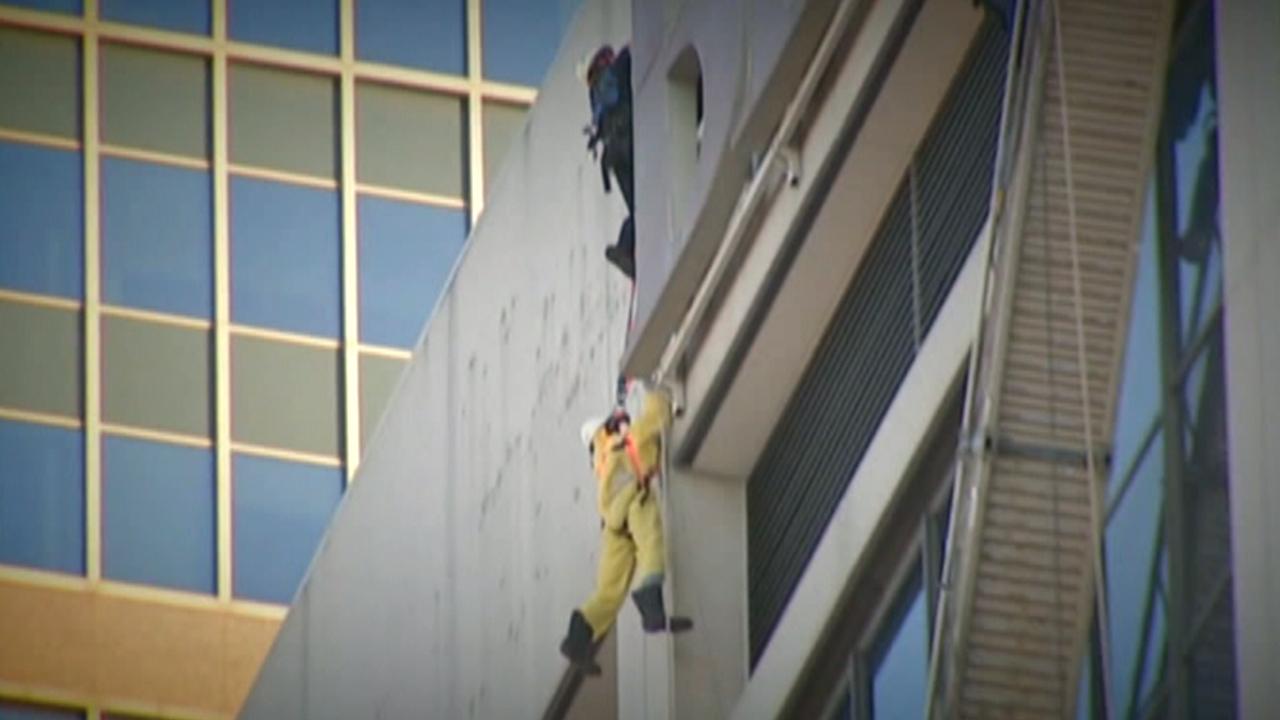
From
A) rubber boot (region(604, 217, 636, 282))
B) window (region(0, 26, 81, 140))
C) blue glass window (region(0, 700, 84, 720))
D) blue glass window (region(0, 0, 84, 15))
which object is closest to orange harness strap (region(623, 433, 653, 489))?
rubber boot (region(604, 217, 636, 282))

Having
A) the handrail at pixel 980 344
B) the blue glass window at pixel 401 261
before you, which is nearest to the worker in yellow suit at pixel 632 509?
the handrail at pixel 980 344

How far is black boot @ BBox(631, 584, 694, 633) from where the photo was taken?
2358cm

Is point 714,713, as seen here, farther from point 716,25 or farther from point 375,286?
point 375,286

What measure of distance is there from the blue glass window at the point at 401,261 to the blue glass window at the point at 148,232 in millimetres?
1982

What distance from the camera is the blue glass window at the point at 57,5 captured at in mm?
49719

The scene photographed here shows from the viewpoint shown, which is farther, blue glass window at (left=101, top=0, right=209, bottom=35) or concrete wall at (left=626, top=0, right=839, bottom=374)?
blue glass window at (left=101, top=0, right=209, bottom=35)

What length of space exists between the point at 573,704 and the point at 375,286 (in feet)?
78.4

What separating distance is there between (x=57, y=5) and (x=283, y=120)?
8.96 ft

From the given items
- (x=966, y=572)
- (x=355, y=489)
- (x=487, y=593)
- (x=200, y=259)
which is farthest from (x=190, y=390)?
(x=966, y=572)

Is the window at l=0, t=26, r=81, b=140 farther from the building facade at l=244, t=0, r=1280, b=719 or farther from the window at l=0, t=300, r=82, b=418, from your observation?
the building facade at l=244, t=0, r=1280, b=719

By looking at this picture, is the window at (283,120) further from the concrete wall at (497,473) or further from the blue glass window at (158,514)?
the concrete wall at (497,473)

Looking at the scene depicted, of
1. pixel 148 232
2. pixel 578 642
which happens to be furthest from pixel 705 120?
pixel 148 232

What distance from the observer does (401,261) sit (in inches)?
2028

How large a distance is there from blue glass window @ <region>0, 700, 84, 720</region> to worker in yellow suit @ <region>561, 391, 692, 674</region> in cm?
2391
